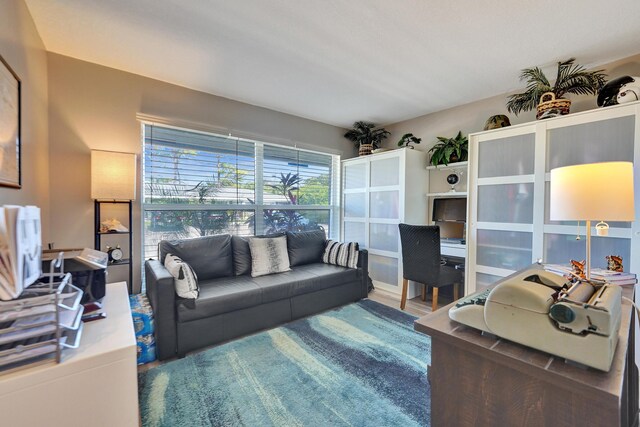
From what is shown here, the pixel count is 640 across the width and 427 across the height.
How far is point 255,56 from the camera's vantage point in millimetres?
2273

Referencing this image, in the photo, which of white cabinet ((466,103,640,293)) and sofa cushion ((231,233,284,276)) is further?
sofa cushion ((231,233,284,276))

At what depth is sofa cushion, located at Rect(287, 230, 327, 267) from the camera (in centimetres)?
328

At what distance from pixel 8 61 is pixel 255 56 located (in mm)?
1501

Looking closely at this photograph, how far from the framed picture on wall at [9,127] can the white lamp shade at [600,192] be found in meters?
2.78

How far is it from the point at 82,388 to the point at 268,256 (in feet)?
6.80

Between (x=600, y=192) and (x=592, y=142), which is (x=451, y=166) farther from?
(x=600, y=192)

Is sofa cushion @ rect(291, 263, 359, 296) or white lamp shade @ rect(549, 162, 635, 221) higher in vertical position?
white lamp shade @ rect(549, 162, 635, 221)

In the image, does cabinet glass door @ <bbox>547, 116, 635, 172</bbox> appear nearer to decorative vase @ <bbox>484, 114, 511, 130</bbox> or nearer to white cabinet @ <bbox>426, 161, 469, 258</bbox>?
decorative vase @ <bbox>484, 114, 511, 130</bbox>

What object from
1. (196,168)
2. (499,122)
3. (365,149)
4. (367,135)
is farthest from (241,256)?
(499,122)

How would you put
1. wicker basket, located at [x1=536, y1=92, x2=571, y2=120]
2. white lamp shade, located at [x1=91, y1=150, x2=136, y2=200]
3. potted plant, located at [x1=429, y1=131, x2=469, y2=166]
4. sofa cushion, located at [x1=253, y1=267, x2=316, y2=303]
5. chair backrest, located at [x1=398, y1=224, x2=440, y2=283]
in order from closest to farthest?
white lamp shade, located at [x1=91, y1=150, x2=136, y2=200]
wicker basket, located at [x1=536, y1=92, x2=571, y2=120]
sofa cushion, located at [x1=253, y1=267, x2=316, y2=303]
chair backrest, located at [x1=398, y1=224, x2=440, y2=283]
potted plant, located at [x1=429, y1=131, x2=469, y2=166]

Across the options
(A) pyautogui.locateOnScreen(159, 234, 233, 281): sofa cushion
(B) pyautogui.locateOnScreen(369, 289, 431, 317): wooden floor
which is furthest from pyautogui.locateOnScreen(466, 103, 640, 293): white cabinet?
(A) pyautogui.locateOnScreen(159, 234, 233, 281): sofa cushion

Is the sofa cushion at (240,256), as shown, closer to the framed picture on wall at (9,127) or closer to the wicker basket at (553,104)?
the framed picture on wall at (9,127)

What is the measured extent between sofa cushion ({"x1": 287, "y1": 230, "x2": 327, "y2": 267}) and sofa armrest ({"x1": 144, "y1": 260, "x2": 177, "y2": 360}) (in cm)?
142

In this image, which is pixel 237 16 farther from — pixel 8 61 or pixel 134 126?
pixel 134 126
